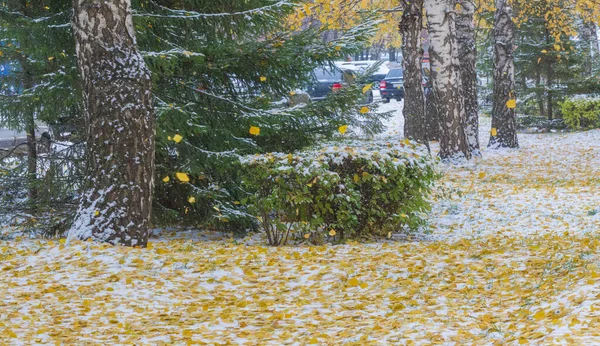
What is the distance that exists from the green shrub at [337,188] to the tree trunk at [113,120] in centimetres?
123

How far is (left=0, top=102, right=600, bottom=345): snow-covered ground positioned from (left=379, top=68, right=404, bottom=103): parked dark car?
23110 mm

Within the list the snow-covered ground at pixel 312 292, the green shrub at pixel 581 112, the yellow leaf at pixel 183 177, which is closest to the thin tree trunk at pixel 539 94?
the green shrub at pixel 581 112

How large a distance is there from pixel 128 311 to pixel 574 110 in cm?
1977

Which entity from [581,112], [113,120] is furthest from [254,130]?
[581,112]

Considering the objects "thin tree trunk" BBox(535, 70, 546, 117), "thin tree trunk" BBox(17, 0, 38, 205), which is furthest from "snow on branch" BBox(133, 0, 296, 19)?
"thin tree trunk" BBox(535, 70, 546, 117)

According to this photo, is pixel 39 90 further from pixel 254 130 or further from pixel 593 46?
pixel 593 46

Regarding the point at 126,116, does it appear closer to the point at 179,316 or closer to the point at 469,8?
the point at 179,316

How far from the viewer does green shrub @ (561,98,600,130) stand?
22.2 m

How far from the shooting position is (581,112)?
888 inches

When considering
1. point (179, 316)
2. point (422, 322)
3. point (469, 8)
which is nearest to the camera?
point (422, 322)

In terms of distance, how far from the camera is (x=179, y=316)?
5.48m

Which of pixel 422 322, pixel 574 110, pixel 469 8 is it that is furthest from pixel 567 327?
pixel 574 110

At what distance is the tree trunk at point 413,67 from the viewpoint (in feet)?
47.0

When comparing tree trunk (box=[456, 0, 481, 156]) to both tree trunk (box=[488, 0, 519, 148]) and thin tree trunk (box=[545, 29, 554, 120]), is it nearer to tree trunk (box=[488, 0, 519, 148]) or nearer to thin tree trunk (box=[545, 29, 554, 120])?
tree trunk (box=[488, 0, 519, 148])
